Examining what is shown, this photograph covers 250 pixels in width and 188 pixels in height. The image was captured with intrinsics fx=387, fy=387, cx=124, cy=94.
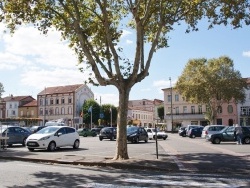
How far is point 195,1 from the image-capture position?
1653cm

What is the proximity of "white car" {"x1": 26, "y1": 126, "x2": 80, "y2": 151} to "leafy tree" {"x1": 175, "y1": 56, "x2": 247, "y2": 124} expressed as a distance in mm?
40961

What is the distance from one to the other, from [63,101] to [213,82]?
50.0 meters

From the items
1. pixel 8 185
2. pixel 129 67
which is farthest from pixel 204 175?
pixel 129 67

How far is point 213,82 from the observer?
203 ft

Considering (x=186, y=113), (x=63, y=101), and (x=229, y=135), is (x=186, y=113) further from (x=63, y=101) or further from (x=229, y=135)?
(x=229, y=135)

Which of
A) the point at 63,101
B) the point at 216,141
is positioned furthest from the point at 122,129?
the point at 63,101

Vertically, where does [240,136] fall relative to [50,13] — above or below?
below

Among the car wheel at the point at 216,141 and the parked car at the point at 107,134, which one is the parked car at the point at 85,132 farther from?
the car wheel at the point at 216,141

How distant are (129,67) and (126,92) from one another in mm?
1592

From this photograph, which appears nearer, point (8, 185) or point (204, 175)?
point (8, 185)

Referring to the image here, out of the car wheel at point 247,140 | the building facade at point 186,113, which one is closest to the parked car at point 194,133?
the car wheel at point 247,140

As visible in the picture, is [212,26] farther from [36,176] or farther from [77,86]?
[77,86]

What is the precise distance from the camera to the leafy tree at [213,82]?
6200cm

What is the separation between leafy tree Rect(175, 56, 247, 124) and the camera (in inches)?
2441
